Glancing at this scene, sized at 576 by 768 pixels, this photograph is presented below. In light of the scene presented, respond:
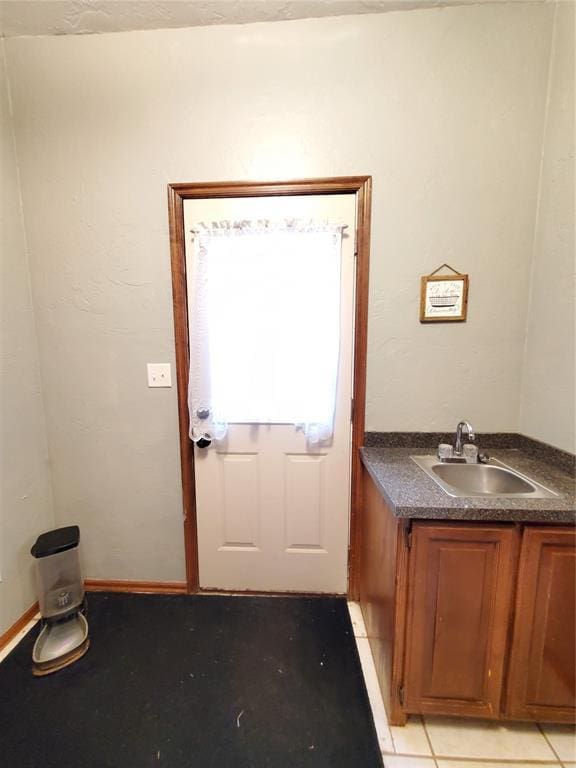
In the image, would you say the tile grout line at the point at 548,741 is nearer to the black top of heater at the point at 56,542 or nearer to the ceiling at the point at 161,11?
the black top of heater at the point at 56,542

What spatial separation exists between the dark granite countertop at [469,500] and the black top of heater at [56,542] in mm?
1461

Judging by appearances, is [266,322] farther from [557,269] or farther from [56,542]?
[56,542]

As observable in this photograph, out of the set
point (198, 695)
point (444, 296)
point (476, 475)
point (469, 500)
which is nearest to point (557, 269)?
point (444, 296)

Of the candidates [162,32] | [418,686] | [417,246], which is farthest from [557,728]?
[162,32]

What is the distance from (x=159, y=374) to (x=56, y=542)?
92 cm

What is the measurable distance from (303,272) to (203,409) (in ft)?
2.78

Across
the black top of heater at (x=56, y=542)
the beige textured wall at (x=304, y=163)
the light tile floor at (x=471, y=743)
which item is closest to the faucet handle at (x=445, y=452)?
the beige textured wall at (x=304, y=163)

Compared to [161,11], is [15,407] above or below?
below

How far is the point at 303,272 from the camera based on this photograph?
1399 millimetres

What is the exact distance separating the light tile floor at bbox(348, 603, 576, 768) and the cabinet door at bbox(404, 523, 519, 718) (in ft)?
0.37

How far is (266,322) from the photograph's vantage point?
144 centimetres

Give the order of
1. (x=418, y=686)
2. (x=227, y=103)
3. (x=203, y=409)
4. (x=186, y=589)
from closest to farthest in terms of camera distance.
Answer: (x=418, y=686) < (x=227, y=103) < (x=203, y=409) < (x=186, y=589)

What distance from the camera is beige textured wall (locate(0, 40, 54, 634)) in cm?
139

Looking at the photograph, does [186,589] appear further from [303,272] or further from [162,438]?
[303,272]
